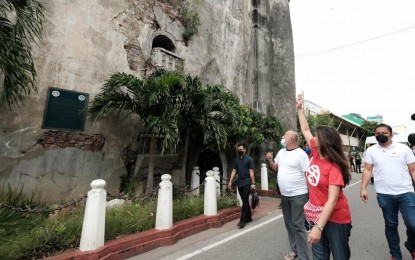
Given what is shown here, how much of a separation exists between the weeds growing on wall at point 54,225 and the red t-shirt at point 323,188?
11.1 ft

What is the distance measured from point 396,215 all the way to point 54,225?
5.08m

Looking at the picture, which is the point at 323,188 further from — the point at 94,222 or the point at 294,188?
the point at 94,222

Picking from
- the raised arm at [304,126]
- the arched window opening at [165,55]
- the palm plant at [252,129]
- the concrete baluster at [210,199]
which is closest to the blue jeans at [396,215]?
the raised arm at [304,126]

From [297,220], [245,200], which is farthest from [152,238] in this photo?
[297,220]

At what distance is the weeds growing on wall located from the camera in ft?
11.5

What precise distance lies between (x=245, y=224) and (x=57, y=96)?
5.62 metres

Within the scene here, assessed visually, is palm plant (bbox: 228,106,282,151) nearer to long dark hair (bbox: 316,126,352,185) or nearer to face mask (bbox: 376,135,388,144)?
face mask (bbox: 376,135,388,144)

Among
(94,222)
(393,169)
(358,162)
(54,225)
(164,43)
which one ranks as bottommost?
(54,225)

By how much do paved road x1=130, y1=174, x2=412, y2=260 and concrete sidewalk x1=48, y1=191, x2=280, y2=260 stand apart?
111 millimetres

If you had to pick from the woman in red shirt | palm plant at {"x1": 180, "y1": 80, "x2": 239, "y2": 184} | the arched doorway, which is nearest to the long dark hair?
the woman in red shirt

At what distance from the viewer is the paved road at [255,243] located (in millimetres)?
4051

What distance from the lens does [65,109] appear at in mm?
6555

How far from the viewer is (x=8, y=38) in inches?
174

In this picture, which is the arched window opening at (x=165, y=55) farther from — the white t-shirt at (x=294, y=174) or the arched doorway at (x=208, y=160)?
the white t-shirt at (x=294, y=174)
